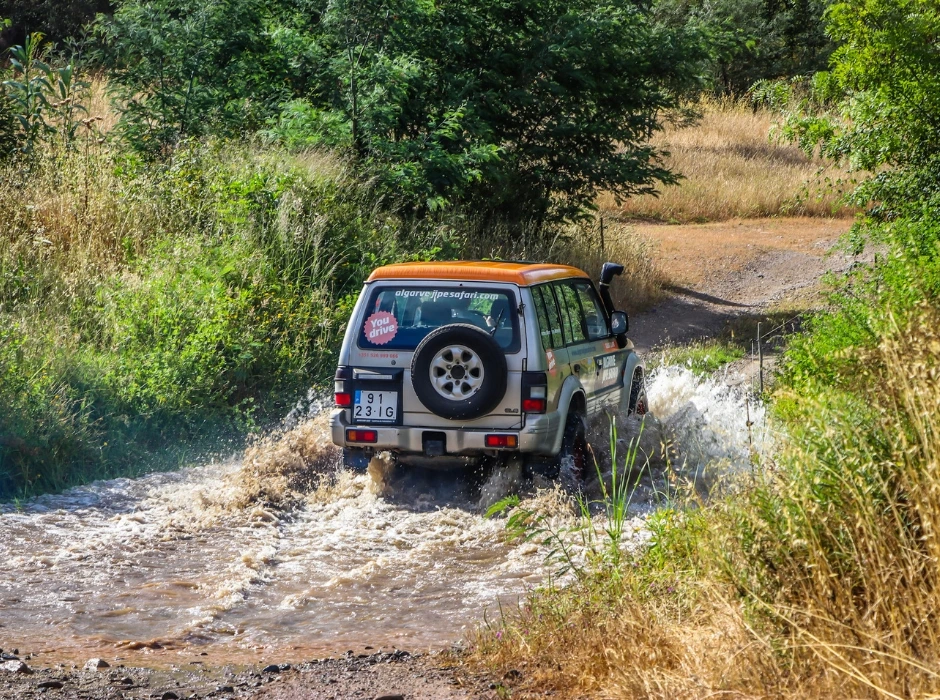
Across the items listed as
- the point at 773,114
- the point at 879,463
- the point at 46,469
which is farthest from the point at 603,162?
the point at 773,114

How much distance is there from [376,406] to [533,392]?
1.20 m

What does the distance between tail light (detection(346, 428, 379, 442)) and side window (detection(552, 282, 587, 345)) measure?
5.84ft

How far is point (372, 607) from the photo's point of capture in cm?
650

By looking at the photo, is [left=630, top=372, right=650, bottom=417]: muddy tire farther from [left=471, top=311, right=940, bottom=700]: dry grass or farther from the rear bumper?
[left=471, top=311, right=940, bottom=700]: dry grass

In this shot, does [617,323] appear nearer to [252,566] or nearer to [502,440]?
[502,440]

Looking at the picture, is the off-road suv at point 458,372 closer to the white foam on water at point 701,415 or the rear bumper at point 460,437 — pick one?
the rear bumper at point 460,437

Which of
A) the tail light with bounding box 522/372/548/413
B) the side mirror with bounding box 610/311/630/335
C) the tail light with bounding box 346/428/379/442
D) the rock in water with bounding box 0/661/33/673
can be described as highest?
the side mirror with bounding box 610/311/630/335

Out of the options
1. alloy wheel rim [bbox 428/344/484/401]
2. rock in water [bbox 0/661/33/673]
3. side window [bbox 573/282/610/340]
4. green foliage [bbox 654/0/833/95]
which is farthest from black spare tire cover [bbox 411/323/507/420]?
green foliage [bbox 654/0/833/95]

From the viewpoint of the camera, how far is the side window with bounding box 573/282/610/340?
982 centimetres

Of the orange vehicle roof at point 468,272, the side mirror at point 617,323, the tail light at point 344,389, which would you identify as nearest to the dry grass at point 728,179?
the side mirror at point 617,323

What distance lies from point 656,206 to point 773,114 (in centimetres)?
1336

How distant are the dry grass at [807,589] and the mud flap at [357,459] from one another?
3.66 metres

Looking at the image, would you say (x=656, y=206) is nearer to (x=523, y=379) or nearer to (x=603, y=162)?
(x=603, y=162)

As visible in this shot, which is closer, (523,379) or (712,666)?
(712,666)
